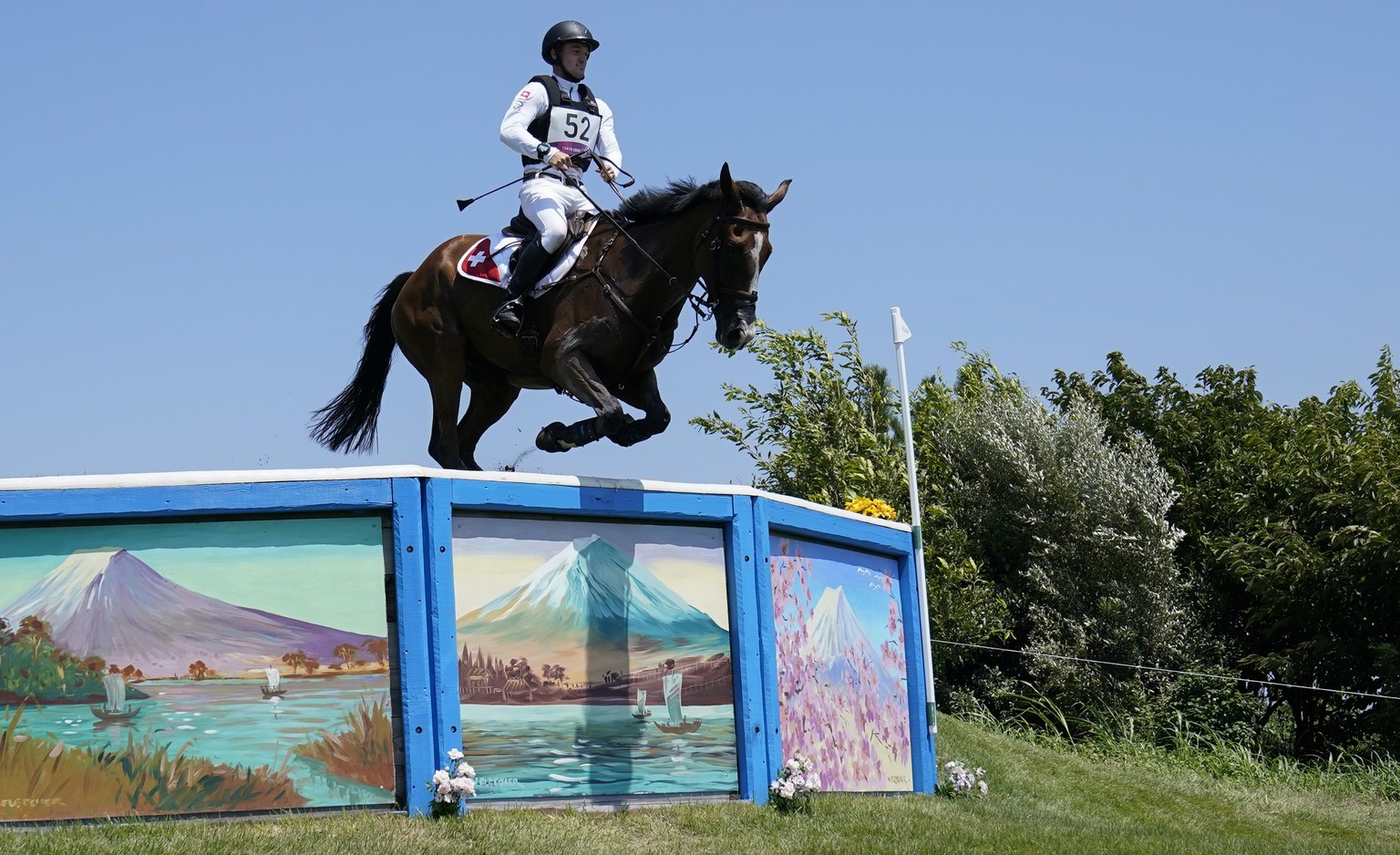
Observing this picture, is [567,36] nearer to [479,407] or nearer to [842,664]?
[479,407]

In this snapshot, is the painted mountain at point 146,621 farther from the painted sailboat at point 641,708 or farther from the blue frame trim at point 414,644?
the painted sailboat at point 641,708

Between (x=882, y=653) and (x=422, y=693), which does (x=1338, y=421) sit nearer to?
(x=882, y=653)

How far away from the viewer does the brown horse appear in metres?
8.15

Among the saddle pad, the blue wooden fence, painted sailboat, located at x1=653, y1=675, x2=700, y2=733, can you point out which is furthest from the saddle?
painted sailboat, located at x1=653, y1=675, x2=700, y2=733

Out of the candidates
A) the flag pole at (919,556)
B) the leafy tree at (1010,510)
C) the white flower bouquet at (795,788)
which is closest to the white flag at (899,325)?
the flag pole at (919,556)

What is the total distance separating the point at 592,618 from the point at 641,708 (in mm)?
533

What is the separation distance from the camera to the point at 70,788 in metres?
6.90

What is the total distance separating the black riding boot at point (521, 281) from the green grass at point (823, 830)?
2821 mm

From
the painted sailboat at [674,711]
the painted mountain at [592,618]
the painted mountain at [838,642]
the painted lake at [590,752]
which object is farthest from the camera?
the painted mountain at [838,642]

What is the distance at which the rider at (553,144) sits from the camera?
344 inches

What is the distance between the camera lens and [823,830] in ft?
24.7

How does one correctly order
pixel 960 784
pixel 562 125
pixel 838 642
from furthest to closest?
pixel 960 784, pixel 838 642, pixel 562 125

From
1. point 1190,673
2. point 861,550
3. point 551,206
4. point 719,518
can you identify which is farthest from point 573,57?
point 1190,673

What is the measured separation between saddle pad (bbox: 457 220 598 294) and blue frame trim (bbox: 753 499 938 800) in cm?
174
